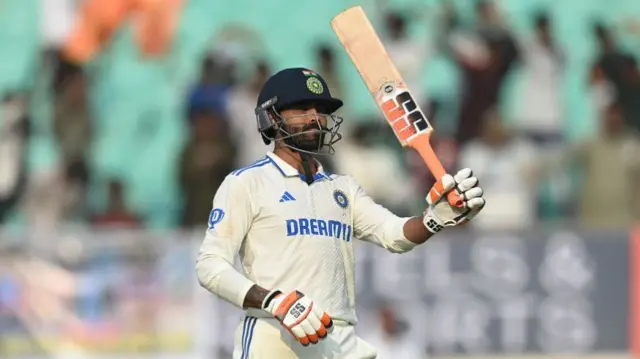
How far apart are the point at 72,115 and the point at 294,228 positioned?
6.17m

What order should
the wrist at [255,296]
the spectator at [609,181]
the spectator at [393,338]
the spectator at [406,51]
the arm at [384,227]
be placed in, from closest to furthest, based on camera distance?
the wrist at [255,296]
the arm at [384,227]
the spectator at [393,338]
the spectator at [609,181]
the spectator at [406,51]

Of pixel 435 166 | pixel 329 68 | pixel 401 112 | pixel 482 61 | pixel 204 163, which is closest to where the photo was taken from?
pixel 435 166

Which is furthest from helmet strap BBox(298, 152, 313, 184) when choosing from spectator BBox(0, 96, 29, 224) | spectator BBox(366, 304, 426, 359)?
spectator BBox(0, 96, 29, 224)

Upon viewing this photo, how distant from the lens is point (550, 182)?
34.0ft

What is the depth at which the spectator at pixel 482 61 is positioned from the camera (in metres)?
10.6

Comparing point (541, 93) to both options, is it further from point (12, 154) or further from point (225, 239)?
point (225, 239)

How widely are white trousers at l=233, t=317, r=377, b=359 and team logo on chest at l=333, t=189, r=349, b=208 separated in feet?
1.38

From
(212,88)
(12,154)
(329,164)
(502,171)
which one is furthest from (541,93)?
(12,154)

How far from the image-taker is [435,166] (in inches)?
181

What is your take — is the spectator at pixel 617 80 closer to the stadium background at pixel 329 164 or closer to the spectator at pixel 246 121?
the stadium background at pixel 329 164

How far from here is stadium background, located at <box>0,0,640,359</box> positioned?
949 cm

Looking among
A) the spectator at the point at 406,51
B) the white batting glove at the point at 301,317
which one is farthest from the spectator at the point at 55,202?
the white batting glove at the point at 301,317

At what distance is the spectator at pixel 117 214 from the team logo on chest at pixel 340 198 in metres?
5.61

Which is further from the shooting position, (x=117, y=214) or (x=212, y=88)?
(x=212, y=88)
